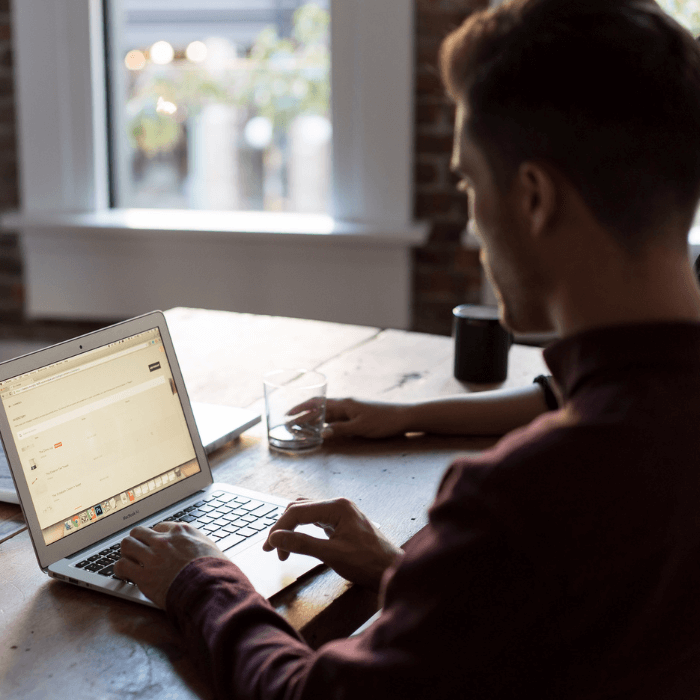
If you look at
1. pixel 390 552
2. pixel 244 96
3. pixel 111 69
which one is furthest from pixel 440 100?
pixel 390 552

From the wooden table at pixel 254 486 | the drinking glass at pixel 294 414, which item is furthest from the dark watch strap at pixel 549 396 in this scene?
the drinking glass at pixel 294 414

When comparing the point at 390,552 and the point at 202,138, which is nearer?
the point at 390,552

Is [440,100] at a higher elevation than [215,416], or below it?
higher

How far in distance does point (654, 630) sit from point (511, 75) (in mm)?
386

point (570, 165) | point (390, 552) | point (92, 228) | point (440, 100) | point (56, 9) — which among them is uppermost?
point (56, 9)

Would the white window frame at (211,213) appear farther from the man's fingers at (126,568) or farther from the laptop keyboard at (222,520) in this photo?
the man's fingers at (126,568)

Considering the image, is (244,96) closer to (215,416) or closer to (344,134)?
(344,134)

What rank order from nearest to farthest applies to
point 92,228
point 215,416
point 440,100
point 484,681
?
point 484,681
point 215,416
point 440,100
point 92,228

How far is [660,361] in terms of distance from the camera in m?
0.58

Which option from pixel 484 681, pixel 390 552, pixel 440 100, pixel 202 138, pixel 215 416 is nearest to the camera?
pixel 484 681

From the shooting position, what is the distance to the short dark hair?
56 centimetres

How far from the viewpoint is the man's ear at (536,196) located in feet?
1.92

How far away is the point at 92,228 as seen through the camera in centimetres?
271

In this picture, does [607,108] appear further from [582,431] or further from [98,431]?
[98,431]
